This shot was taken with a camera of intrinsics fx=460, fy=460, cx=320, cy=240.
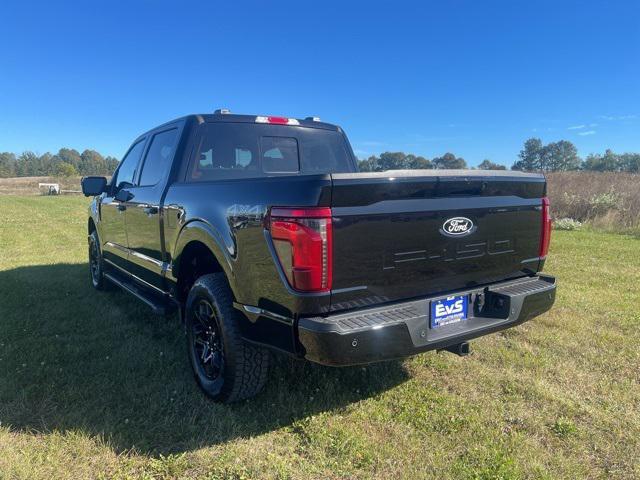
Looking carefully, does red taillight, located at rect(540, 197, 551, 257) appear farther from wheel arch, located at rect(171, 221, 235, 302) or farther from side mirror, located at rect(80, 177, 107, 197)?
side mirror, located at rect(80, 177, 107, 197)

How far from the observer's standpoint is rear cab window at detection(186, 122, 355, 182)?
12.4 ft

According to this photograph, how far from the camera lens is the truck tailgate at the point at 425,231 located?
2.30 m

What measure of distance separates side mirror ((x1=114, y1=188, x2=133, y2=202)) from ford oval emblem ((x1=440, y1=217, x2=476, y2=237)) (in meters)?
3.13

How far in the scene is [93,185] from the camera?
16.9ft

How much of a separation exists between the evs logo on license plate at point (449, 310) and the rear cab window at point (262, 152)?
2036 mm

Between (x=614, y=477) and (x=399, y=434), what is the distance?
1.11 meters

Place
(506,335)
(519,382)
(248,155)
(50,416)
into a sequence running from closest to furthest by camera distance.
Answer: (50,416)
(519,382)
(248,155)
(506,335)

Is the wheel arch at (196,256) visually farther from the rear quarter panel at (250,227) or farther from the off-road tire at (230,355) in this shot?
the off-road tire at (230,355)

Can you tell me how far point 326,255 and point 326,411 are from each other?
1.27 m

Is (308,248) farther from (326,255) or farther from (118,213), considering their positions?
(118,213)

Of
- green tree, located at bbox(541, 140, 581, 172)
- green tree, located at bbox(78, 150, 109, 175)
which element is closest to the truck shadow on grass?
green tree, located at bbox(541, 140, 581, 172)

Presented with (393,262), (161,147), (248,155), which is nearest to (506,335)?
(393,262)

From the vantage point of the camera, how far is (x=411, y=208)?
246 cm

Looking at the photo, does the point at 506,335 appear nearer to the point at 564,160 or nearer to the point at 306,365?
the point at 306,365
